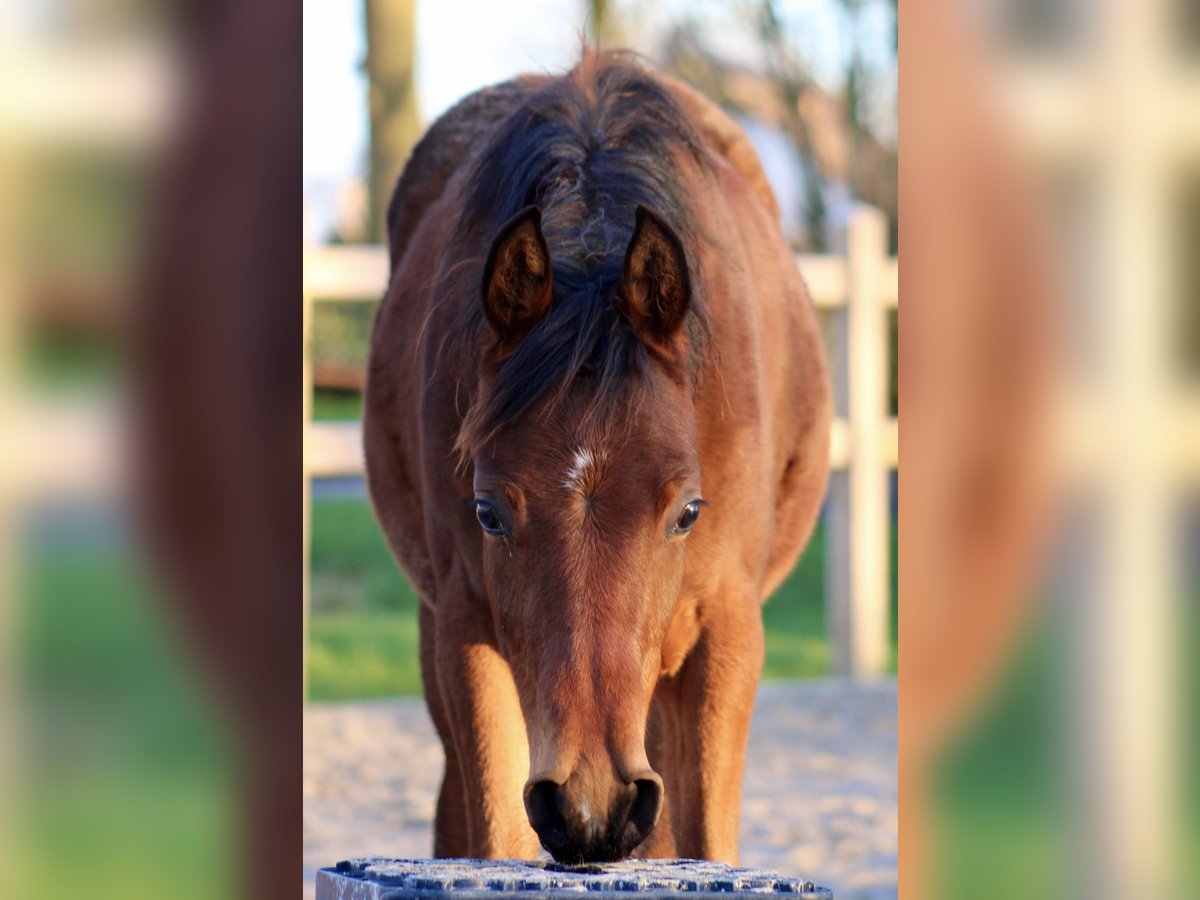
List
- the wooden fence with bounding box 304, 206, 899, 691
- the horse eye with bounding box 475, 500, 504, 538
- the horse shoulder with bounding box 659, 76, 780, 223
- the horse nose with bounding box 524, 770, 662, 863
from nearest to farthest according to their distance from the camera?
the horse nose with bounding box 524, 770, 662, 863 < the horse eye with bounding box 475, 500, 504, 538 < the horse shoulder with bounding box 659, 76, 780, 223 < the wooden fence with bounding box 304, 206, 899, 691

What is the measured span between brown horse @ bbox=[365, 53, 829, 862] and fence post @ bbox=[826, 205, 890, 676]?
3949mm

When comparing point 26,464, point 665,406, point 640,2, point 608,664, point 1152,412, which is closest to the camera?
Answer: point 26,464

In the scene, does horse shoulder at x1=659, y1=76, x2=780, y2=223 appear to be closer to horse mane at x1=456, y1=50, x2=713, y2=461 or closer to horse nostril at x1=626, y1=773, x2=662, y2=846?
horse mane at x1=456, y1=50, x2=713, y2=461

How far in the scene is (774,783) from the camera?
6.38 m

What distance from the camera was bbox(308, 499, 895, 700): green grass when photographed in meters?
9.38

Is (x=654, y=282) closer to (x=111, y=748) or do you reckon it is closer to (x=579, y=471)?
(x=579, y=471)

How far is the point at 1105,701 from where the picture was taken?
3.51 ft

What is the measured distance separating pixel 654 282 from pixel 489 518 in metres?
0.51

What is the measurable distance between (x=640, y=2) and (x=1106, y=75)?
12.6 meters

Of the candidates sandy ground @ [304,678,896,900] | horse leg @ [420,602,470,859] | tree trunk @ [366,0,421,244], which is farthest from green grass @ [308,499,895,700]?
horse leg @ [420,602,470,859]

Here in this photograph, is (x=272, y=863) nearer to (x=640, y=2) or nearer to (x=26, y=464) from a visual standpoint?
(x=26, y=464)

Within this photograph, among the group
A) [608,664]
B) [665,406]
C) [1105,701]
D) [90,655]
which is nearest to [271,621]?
[90,655]

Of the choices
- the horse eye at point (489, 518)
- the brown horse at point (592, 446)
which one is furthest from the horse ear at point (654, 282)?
the horse eye at point (489, 518)

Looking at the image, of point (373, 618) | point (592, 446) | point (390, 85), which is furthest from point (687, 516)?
point (373, 618)
